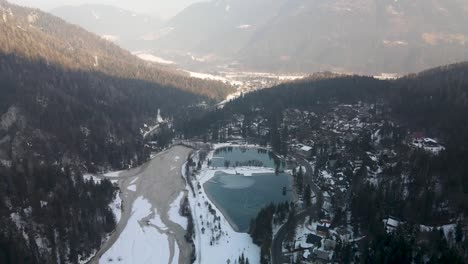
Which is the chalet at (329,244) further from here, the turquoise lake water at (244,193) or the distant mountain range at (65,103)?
the distant mountain range at (65,103)

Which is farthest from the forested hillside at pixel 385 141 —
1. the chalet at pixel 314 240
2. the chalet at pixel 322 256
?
the chalet at pixel 314 240

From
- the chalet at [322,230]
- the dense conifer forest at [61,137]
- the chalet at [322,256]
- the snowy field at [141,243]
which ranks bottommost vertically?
the snowy field at [141,243]

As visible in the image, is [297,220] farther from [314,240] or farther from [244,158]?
[244,158]

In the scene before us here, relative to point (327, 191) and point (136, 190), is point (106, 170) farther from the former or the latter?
point (327, 191)

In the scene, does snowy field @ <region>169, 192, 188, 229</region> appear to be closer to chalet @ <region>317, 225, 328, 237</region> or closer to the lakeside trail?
the lakeside trail

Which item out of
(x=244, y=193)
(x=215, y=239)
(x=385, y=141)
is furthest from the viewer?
(x=385, y=141)

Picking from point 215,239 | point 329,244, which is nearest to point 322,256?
point 329,244

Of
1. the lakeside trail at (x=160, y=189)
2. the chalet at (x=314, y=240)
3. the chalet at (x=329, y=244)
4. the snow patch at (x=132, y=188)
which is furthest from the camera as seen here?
the snow patch at (x=132, y=188)

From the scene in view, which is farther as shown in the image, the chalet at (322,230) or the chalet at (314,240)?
the chalet at (322,230)
